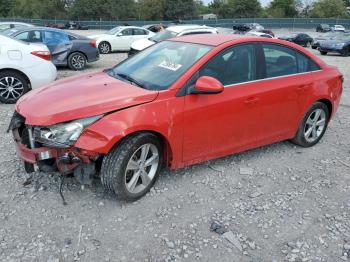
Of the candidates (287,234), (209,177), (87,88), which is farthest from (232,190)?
(87,88)

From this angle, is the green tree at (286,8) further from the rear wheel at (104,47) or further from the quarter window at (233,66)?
the quarter window at (233,66)

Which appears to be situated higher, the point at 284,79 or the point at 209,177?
the point at 284,79

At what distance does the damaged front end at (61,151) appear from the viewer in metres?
3.32

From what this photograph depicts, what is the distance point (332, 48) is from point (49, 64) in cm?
1763

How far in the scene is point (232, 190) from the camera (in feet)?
13.4

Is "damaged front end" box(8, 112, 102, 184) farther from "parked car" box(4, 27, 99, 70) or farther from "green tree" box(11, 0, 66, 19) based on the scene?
"green tree" box(11, 0, 66, 19)

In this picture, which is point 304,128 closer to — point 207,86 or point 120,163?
point 207,86

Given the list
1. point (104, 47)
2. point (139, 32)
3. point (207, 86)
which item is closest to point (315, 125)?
point (207, 86)

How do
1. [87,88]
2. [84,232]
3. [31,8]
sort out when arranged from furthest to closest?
1. [31,8]
2. [87,88]
3. [84,232]

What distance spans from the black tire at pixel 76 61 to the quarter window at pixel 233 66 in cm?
844

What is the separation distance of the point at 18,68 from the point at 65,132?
4.23 meters

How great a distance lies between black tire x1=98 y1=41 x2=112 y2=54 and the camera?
693 inches

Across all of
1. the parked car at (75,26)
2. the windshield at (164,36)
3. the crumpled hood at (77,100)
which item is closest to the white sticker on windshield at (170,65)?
the crumpled hood at (77,100)

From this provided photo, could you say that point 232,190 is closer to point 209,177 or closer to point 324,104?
point 209,177
